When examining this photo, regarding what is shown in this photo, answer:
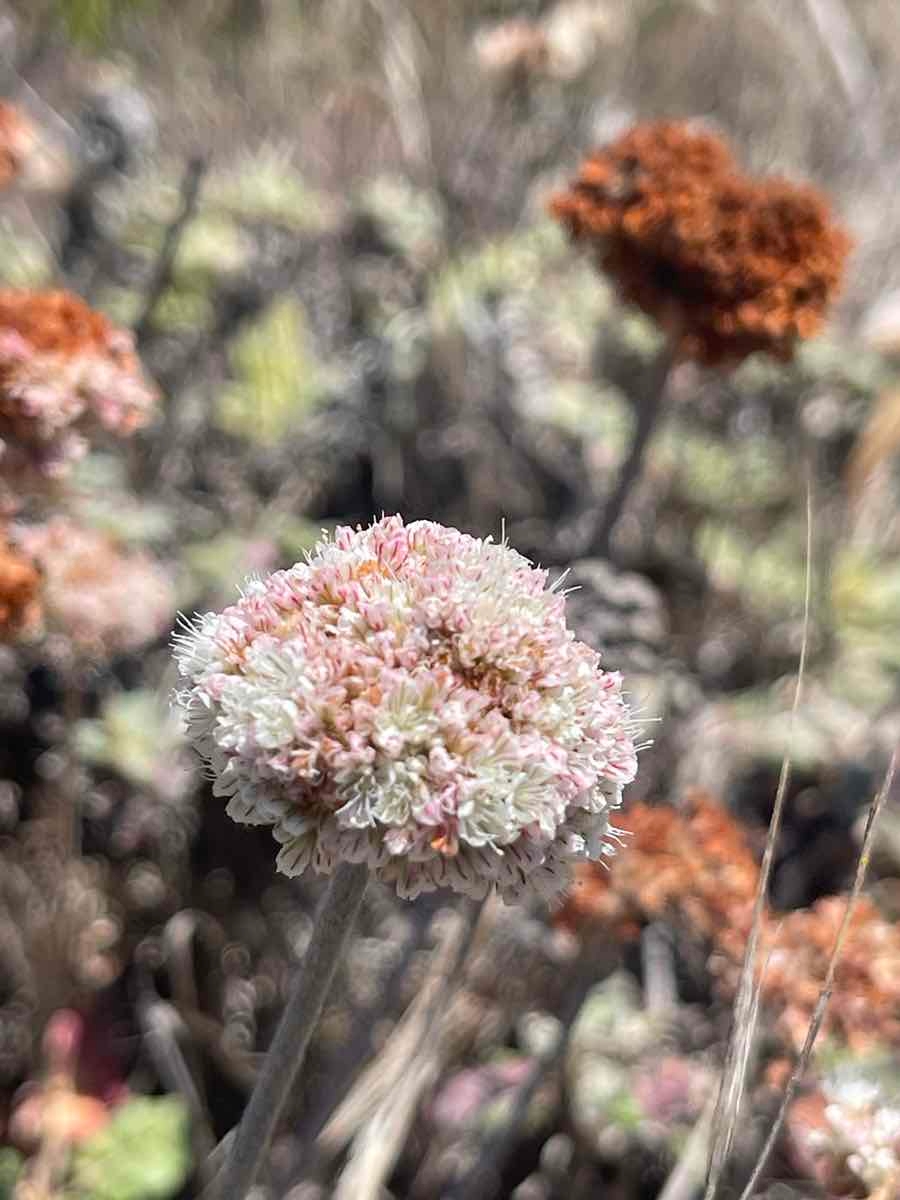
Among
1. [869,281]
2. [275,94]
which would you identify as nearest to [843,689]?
[869,281]

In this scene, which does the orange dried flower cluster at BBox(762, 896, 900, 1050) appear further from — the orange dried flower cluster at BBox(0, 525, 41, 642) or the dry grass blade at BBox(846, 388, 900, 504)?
the dry grass blade at BBox(846, 388, 900, 504)

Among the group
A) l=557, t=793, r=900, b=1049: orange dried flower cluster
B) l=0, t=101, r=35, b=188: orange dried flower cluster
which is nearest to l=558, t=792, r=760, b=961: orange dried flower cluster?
l=557, t=793, r=900, b=1049: orange dried flower cluster

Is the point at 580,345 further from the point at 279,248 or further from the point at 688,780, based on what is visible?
the point at 688,780

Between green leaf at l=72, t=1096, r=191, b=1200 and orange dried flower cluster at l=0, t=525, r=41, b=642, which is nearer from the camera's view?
orange dried flower cluster at l=0, t=525, r=41, b=642

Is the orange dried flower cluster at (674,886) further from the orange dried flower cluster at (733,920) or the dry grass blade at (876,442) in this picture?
the dry grass blade at (876,442)

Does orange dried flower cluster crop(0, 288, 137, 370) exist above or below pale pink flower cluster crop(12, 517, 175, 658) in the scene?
above

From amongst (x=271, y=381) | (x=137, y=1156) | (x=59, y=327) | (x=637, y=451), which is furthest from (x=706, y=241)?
(x=137, y=1156)

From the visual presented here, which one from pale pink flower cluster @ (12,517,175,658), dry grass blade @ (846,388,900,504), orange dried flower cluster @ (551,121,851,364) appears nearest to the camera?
pale pink flower cluster @ (12,517,175,658)

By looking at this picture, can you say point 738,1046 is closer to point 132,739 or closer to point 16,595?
point 16,595
